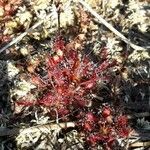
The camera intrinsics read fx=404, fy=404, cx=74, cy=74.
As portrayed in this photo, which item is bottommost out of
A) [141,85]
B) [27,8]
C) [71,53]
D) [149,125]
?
[149,125]

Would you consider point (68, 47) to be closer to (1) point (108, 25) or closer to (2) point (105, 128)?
(1) point (108, 25)

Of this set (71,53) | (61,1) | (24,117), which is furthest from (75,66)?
(61,1)

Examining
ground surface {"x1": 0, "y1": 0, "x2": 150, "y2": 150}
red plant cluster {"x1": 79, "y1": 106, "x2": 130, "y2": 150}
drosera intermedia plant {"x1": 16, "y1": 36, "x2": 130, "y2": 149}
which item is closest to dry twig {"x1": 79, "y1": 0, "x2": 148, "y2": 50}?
ground surface {"x1": 0, "y1": 0, "x2": 150, "y2": 150}

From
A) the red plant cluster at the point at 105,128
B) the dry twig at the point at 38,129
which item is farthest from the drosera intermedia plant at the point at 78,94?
the dry twig at the point at 38,129

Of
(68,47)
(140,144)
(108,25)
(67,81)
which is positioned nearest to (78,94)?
(67,81)

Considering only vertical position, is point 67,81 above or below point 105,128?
above

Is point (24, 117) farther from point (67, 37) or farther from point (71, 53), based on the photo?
point (67, 37)

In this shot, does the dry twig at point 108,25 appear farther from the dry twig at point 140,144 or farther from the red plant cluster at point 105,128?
the dry twig at point 140,144

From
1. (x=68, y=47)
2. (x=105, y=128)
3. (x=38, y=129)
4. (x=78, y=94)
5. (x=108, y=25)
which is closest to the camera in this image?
(x=105, y=128)
